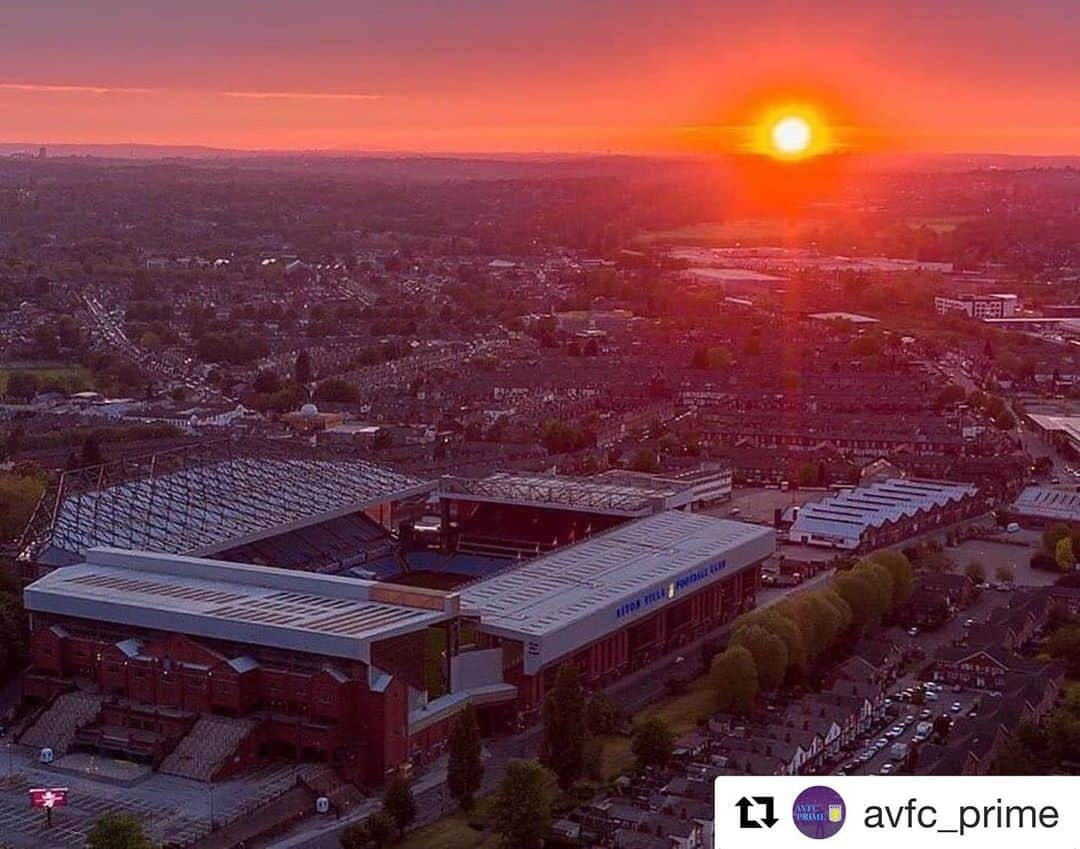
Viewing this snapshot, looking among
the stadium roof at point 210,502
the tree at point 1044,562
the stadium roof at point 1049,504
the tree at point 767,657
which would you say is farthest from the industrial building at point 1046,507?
the tree at point 767,657

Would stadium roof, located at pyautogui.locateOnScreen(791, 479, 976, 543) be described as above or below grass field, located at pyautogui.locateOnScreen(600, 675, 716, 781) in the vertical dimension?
above

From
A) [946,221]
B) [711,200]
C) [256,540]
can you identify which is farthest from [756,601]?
[711,200]

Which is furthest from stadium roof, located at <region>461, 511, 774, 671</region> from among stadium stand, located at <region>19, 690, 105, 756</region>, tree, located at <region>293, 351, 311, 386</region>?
tree, located at <region>293, 351, 311, 386</region>

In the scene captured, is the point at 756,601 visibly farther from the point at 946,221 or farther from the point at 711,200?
the point at 711,200

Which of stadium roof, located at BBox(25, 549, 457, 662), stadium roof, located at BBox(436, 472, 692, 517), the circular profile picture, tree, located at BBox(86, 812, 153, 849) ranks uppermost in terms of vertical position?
the circular profile picture

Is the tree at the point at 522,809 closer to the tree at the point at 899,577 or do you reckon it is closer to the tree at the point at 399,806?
the tree at the point at 399,806

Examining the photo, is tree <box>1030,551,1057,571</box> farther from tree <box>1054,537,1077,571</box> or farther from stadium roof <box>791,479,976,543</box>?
stadium roof <box>791,479,976,543</box>
